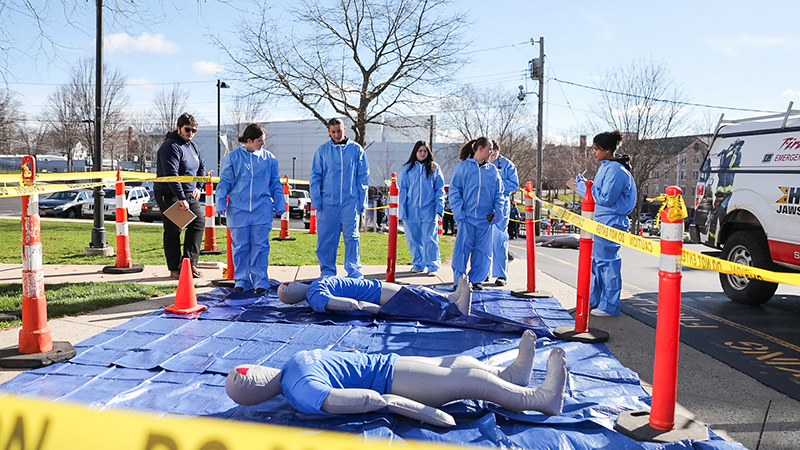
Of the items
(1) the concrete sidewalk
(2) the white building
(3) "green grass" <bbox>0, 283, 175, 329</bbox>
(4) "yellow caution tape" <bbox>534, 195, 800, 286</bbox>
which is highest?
(2) the white building

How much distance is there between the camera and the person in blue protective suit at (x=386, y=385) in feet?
8.86

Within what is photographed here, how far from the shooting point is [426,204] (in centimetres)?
873

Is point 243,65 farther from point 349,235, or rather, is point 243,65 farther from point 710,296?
point 710,296

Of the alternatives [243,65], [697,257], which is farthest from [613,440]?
[243,65]

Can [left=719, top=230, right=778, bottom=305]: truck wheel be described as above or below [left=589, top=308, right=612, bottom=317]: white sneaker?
above

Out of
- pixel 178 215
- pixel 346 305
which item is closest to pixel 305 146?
pixel 178 215

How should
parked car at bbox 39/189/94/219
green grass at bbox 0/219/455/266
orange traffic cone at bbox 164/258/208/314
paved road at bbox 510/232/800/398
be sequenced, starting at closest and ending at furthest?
paved road at bbox 510/232/800/398, orange traffic cone at bbox 164/258/208/314, green grass at bbox 0/219/455/266, parked car at bbox 39/189/94/219

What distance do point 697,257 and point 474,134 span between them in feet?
146

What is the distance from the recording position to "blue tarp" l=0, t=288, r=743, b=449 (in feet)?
9.16

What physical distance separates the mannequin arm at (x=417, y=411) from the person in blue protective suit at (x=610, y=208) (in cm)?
366

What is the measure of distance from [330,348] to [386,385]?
1338 mm

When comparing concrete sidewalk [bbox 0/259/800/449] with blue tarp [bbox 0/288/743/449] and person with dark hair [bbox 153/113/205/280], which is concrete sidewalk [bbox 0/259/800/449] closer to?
blue tarp [bbox 0/288/743/449]

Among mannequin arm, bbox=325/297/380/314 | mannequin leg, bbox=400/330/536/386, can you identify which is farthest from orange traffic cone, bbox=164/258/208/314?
mannequin leg, bbox=400/330/536/386

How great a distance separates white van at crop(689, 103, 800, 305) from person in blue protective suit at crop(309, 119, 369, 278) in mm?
4937
